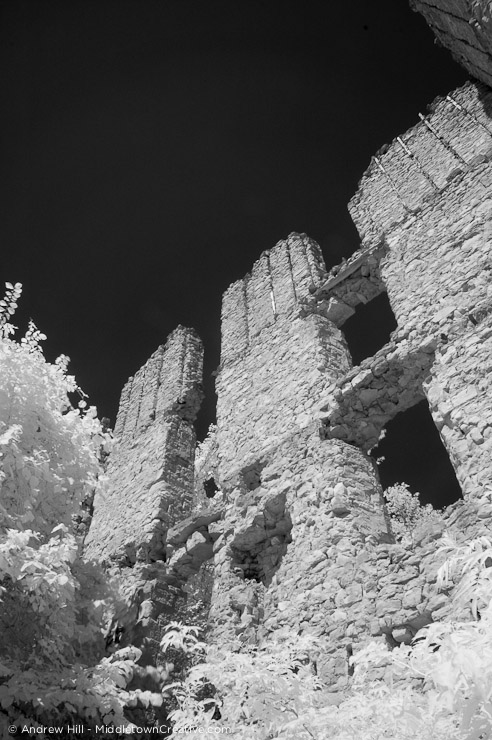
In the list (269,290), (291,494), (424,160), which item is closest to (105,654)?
(291,494)

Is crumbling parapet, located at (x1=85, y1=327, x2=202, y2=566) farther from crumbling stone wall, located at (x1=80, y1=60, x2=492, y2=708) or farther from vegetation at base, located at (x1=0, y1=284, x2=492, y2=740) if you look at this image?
vegetation at base, located at (x1=0, y1=284, x2=492, y2=740)

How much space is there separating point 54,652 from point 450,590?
3523mm

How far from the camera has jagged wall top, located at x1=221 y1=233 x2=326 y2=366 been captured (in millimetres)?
10094

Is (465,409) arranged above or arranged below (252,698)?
above

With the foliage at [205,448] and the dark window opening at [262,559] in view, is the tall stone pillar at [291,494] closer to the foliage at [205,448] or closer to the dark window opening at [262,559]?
the dark window opening at [262,559]

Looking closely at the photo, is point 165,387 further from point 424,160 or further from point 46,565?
point 46,565

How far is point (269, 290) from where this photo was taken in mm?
10844

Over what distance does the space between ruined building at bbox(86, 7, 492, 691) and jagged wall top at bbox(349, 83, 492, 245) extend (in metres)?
0.03

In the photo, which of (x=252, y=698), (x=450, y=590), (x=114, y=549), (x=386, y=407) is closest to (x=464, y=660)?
(x=252, y=698)

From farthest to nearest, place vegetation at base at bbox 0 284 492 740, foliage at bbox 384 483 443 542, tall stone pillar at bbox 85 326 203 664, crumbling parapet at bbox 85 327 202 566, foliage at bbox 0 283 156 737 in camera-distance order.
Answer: foliage at bbox 384 483 443 542
crumbling parapet at bbox 85 327 202 566
tall stone pillar at bbox 85 326 203 664
foliage at bbox 0 283 156 737
vegetation at base at bbox 0 284 492 740

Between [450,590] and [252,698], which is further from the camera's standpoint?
[450,590]

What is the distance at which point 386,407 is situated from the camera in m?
7.41

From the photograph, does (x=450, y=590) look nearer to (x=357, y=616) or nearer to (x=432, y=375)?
(x=357, y=616)

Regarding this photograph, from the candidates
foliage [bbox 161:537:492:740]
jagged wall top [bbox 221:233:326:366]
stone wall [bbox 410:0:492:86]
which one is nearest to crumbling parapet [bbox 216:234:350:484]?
jagged wall top [bbox 221:233:326:366]
